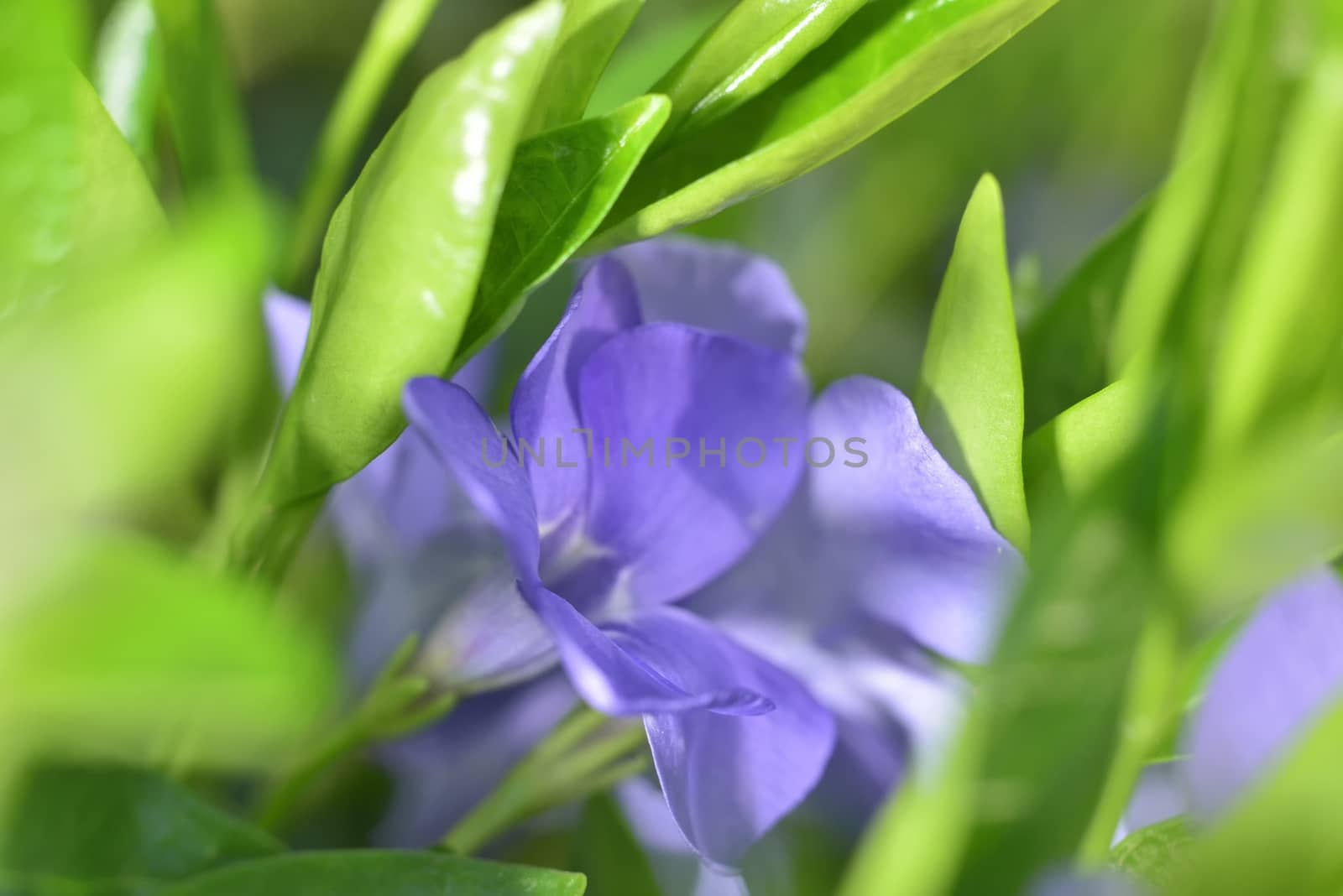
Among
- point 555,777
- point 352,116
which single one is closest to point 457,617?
point 555,777

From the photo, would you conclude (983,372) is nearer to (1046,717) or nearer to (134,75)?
(1046,717)

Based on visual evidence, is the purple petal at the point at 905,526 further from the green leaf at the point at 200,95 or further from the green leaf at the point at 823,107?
the green leaf at the point at 200,95

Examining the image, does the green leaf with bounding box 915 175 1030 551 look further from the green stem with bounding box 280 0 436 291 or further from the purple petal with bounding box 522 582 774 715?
the green stem with bounding box 280 0 436 291

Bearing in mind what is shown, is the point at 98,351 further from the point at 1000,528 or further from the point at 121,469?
the point at 1000,528

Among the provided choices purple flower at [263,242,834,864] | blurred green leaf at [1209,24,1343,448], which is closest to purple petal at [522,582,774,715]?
purple flower at [263,242,834,864]

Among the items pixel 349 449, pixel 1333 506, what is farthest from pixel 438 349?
pixel 1333 506

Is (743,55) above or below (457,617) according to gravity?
above

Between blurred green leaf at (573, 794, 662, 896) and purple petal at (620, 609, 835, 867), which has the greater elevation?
purple petal at (620, 609, 835, 867)
